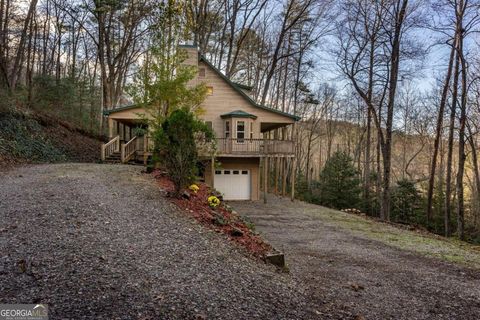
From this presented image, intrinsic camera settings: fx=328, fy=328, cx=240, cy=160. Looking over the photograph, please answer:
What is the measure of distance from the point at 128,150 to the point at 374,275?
14.9 meters

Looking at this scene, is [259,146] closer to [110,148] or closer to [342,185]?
[110,148]

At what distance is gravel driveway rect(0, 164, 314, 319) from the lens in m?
3.34

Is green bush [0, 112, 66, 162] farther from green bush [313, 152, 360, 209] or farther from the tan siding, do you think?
green bush [313, 152, 360, 209]

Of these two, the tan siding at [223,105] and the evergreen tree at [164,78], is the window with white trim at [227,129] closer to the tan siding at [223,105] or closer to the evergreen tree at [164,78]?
the tan siding at [223,105]

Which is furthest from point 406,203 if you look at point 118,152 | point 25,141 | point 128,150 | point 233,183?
point 25,141

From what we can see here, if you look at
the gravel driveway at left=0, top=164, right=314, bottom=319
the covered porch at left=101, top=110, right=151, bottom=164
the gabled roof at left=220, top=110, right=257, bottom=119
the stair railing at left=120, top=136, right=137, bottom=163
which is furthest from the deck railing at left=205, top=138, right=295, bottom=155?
the gravel driveway at left=0, top=164, right=314, bottom=319

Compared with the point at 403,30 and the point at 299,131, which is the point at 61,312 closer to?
the point at 403,30

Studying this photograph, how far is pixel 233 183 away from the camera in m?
19.4

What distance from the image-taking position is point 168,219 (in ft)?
22.5

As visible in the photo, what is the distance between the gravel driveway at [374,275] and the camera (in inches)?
184

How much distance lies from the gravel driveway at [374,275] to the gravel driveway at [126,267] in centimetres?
77

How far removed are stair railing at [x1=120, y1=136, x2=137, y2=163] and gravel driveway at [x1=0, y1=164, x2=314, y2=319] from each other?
993 centimetres

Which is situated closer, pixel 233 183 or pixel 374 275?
pixel 374 275

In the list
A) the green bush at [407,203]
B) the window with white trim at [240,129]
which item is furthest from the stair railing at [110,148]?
the green bush at [407,203]
